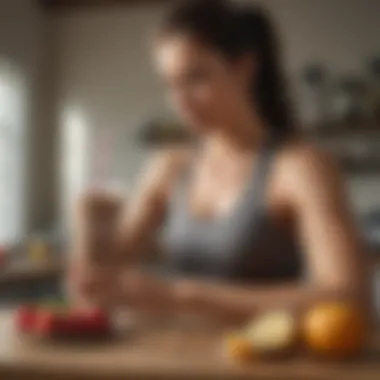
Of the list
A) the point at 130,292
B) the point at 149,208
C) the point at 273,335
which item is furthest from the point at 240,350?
the point at 149,208

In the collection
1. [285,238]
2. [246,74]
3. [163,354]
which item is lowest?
[163,354]

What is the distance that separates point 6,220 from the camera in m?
0.69

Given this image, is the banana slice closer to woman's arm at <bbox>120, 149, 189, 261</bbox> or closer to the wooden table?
the wooden table

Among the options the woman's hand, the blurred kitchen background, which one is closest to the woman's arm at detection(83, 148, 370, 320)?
the woman's hand

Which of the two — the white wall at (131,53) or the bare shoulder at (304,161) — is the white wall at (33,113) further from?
the bare shoulder at (304,161)

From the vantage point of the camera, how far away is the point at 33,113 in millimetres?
674

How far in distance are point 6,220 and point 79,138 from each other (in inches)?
4.0

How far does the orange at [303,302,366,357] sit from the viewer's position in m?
0.41

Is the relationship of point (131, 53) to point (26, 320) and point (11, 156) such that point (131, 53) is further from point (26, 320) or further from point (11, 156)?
point (26, 320)

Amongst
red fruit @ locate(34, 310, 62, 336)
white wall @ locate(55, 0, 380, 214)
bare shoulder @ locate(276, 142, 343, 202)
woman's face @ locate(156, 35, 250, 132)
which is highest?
white wall @ locate(55, 0, 380, 214)

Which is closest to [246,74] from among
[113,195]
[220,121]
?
[220,121]

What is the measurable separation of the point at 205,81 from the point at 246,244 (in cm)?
12

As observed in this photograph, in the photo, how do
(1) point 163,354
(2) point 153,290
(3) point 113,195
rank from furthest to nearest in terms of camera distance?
(3) point 113,195 < (2) point 153,290 < (1) point 163,354

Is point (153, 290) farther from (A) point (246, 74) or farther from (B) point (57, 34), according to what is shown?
(B) point (57, 34)
